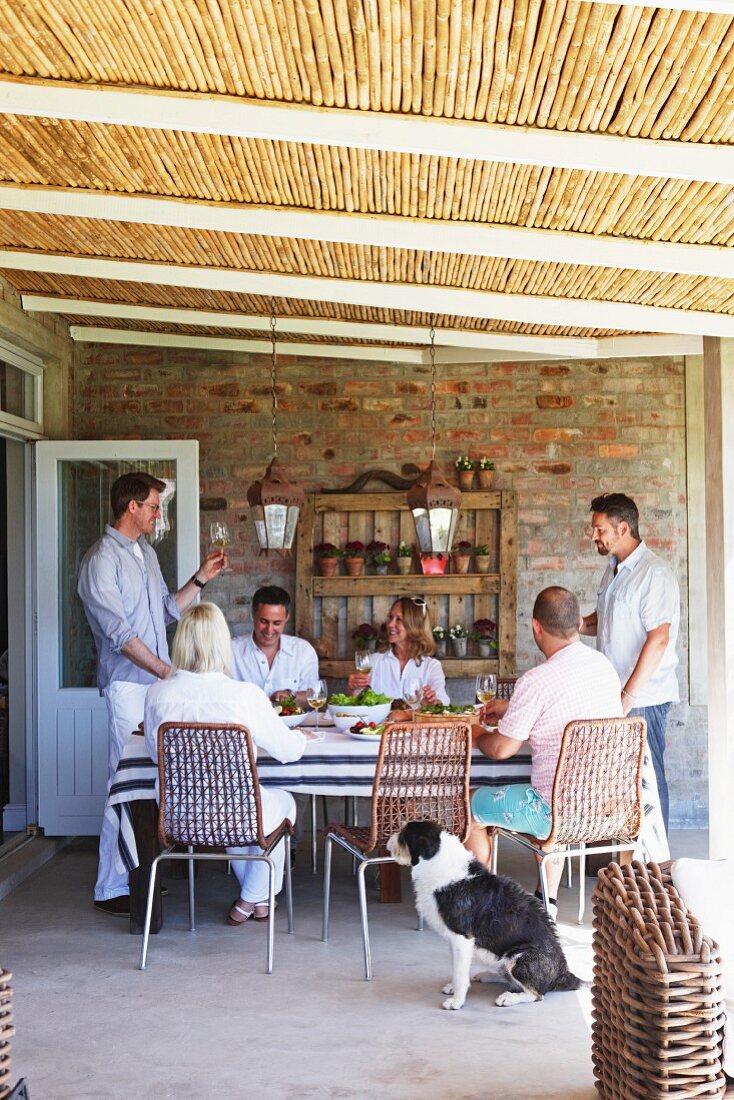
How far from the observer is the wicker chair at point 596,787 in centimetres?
427

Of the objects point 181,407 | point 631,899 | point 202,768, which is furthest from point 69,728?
point 631,899

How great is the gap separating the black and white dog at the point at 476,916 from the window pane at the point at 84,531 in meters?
3.00

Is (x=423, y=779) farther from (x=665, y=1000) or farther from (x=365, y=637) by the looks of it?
(x=365, y=637)

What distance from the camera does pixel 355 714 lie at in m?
4.98

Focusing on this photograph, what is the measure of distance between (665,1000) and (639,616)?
3401mm

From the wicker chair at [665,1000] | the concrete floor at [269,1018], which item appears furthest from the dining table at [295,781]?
the wicker chair at [665,1000]

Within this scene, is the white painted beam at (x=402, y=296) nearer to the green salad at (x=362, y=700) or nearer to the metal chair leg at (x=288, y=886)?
the green salad at (x=362, y=700)

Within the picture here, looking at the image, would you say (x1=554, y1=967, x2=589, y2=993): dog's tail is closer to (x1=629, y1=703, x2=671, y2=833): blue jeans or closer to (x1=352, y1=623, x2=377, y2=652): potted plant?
(x1=629, y1=703, x2=671, y2=833): blue jeans

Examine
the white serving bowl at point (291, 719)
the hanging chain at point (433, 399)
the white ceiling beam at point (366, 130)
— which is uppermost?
the white ceiling beam at point (366, 130)

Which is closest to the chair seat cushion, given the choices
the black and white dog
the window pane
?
the black and white dog

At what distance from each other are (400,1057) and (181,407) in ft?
14.3

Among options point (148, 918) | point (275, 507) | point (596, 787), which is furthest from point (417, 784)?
point (275, 507)

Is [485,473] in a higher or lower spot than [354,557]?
higher

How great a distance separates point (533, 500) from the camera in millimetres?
6793
